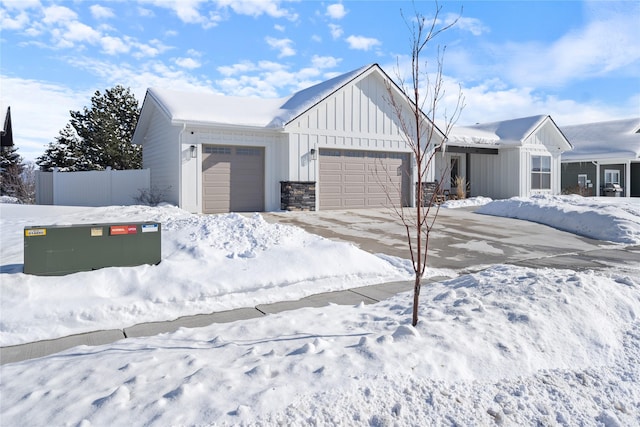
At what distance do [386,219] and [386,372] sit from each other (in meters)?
10.7

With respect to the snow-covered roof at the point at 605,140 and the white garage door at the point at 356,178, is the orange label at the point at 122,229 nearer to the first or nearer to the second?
the white garage door at the point at 356,178

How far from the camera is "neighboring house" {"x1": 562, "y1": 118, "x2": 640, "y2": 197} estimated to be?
1006 inches

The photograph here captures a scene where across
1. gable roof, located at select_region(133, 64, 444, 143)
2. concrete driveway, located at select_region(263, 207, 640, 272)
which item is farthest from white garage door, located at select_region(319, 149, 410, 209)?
gable roof, located at select_region(133, 64, 444, 143)

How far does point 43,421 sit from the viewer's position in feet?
8.35

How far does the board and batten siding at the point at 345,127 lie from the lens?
15.3 meters

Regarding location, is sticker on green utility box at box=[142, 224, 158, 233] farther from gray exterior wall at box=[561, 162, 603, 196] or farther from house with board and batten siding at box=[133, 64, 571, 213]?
gray exterior wall at box=[561, 162, 603, 196]

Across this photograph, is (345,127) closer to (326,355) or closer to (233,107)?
(233,107)

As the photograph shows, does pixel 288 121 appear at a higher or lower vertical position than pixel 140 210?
higher

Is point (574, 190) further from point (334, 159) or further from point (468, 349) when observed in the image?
point (468, 349)

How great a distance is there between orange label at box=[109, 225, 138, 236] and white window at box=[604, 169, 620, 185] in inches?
1190

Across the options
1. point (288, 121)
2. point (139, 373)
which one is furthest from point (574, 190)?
point (139, 373)

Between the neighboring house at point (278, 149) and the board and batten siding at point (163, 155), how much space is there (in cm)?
4

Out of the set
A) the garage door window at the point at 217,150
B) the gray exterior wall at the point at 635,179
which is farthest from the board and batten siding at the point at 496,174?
the garage door window at the point at 217,150

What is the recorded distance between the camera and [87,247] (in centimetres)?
566
